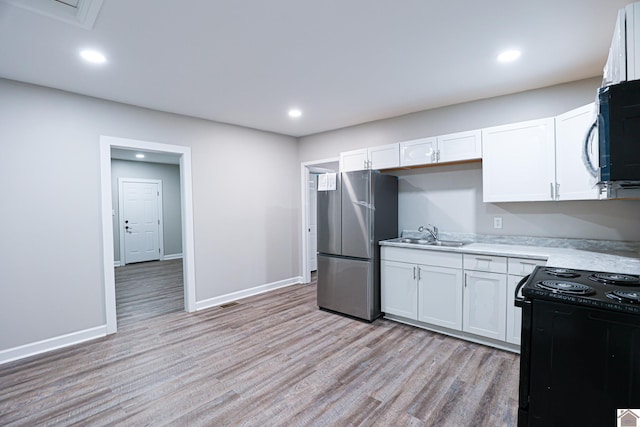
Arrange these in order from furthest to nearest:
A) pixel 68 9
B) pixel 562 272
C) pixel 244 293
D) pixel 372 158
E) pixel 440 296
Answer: pixel 244 293
pixel 372 158
pixel 440 296
pixel 68 9
pixel 562 272

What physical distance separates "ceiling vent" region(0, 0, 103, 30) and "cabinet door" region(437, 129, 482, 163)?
10.2 ft

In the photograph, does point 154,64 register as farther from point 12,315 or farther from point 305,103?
point 12,315

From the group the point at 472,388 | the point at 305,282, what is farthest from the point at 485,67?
the point at 305,282

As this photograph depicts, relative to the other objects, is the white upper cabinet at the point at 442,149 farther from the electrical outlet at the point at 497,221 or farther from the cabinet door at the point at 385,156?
the electrical outlet at the point at 497,221

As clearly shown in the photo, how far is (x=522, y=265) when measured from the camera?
2.53m

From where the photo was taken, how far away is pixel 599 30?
199 centimetres

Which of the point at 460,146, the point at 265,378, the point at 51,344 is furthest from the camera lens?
the point at 460,146

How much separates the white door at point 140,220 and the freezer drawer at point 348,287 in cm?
558

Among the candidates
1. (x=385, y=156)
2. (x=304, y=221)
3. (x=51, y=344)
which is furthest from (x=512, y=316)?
(x=51, y=344)

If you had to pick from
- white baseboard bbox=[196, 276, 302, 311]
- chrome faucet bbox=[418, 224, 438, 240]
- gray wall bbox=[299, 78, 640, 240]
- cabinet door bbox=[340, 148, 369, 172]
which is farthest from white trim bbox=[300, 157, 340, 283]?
chrome faucet bbox=[418, 224, 438, 240]

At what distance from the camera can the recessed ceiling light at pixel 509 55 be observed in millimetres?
2273

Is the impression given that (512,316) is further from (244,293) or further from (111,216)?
(111,216)

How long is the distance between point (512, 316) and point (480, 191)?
4.50 ft

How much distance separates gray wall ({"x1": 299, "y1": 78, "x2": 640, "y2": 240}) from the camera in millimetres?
2688
